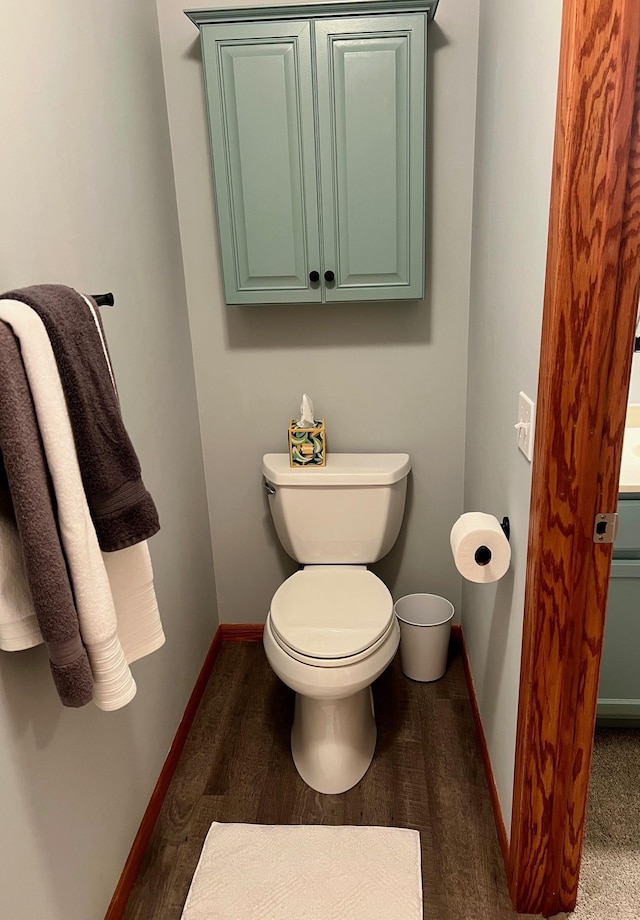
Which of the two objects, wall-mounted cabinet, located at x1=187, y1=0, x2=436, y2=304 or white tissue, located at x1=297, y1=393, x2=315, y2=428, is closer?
wall-mounted cabinet, located at x1=187, y1=0, x2=436, y2=304

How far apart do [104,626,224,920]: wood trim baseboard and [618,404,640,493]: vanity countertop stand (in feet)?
4.68

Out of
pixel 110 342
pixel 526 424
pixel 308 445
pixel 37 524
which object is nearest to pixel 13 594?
pixel 37 524

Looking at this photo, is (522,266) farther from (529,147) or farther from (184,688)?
(184,688)

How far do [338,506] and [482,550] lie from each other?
0.69 m

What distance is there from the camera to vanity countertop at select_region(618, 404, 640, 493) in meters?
1.64

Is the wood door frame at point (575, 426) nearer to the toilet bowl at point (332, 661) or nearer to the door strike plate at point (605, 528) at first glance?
the door strike plate at point (605, 528)

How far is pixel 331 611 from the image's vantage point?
6.05 feet

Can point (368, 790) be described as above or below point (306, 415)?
below

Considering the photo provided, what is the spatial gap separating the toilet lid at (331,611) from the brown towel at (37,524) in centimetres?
A: 79

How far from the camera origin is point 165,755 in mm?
1861

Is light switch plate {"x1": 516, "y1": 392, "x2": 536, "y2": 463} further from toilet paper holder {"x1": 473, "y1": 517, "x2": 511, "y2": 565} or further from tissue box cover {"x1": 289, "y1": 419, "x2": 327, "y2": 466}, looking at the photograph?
tissue box cover {"x1": 289, "y1": 419, "x2": 327, "y2": 466}

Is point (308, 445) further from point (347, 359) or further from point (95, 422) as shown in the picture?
point (95, 422)

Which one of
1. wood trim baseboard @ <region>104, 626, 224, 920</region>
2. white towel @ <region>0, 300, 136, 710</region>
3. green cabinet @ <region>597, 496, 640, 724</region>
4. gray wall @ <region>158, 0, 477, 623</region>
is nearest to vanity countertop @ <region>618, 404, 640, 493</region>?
green cabinet @ <region>597, 496, 640, 724</region>

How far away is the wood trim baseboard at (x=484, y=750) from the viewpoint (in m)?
1.61
